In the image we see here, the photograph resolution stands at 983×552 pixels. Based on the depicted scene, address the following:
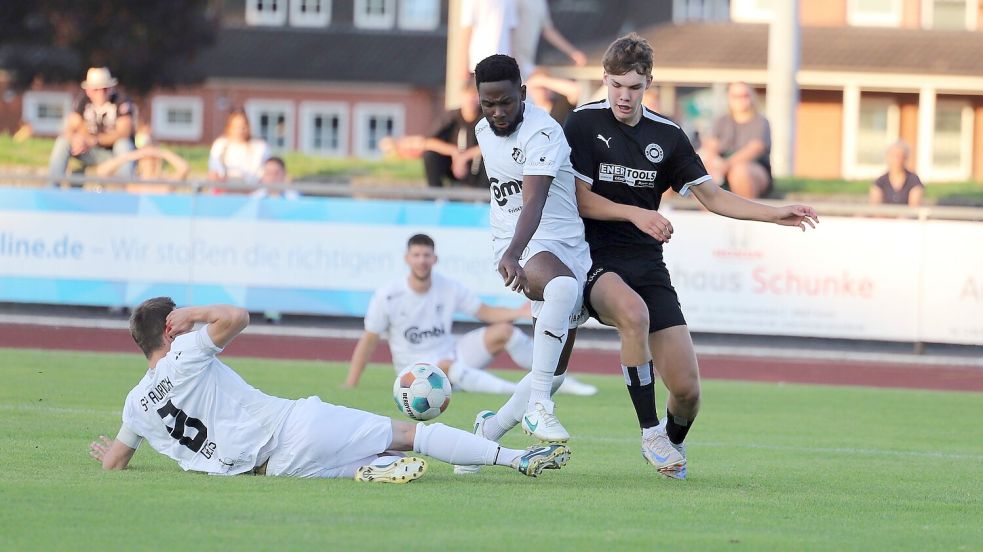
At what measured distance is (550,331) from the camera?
328 inches

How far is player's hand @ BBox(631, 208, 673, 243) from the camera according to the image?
8195mm

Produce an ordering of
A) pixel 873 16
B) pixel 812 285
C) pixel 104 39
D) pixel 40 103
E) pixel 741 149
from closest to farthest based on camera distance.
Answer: pixel 812 285 < pixel 741 149 < pixel 873 16 < pixel 104 39 < pixel 40 103

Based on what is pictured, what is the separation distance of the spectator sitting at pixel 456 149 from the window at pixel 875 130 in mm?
31874

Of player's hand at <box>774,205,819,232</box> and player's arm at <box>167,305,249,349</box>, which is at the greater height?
player's hand at <box>774,205,819,232</box>

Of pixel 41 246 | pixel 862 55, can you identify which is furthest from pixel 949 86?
pixel 41 246

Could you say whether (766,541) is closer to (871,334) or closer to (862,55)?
(871,334)

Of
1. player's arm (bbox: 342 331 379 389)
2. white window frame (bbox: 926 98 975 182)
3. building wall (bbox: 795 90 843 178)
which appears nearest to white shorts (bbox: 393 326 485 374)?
player's arm (bbox: 342 331 379 389)

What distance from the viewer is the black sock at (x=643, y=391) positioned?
8742 mm

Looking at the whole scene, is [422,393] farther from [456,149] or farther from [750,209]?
[456,149]

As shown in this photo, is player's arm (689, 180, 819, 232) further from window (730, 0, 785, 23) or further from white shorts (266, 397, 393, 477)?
window (730, 0, 785, 23)

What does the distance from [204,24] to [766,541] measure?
5124 centimetres

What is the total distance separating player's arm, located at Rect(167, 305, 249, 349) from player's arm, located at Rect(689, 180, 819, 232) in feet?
8.93

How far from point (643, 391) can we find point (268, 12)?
5529cm

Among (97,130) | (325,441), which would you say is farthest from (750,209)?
(97,130)
